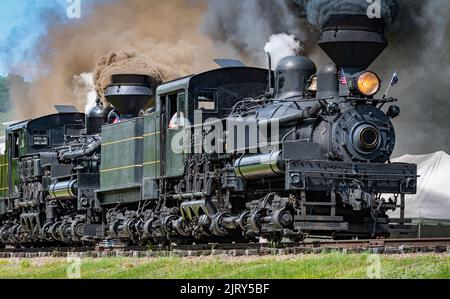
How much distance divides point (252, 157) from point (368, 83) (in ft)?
9.02

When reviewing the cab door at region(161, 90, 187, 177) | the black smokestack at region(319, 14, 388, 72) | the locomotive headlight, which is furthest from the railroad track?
the black smokestack at region(319, 14, 388, 72)

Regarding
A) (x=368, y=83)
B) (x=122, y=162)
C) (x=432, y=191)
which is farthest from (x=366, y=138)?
(x=432, y=191)

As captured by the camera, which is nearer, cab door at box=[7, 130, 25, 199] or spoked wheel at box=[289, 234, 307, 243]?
spoked wheel at box=[289, 234, 307, 243]

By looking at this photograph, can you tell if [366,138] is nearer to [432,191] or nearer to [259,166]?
[259,166]

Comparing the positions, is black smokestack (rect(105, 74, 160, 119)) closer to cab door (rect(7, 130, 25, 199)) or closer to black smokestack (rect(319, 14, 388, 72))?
cab door (rect(7, 130, 25, 199))

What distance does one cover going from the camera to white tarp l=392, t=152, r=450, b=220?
105 ft

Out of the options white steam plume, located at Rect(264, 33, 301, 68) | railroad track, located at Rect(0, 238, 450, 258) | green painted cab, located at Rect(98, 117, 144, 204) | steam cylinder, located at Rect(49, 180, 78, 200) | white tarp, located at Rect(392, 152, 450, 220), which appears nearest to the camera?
railroad track, located at Rect(0, 238, 450, 258)

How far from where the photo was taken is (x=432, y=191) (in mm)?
33031

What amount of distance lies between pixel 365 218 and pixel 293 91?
3064 mm

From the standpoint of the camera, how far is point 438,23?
132 feet

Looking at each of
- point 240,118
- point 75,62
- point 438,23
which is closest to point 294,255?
point 240,118

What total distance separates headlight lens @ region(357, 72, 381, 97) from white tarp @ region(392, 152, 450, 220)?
10.2 metres
